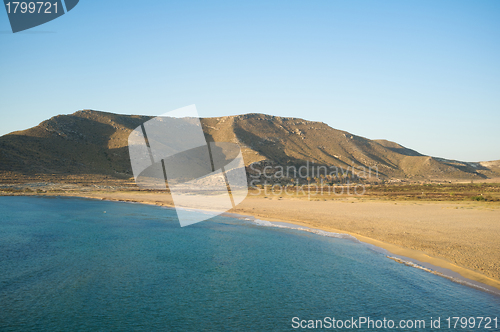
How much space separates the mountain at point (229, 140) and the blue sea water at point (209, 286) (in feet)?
274

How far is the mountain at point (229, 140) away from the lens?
9944 cm

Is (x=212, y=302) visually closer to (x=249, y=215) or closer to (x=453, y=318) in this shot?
(x=453, y=318)

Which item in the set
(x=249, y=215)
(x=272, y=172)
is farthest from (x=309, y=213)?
(x=272, y=172)

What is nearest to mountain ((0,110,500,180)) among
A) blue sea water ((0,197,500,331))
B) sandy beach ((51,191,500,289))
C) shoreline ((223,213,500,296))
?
blue sea water ((0,197,500,331))

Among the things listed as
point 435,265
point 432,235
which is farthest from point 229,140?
point 435,265

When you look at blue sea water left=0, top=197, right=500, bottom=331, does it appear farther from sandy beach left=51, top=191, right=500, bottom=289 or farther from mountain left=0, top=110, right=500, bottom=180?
mountain left=0, top=110, right=500, bottom=180

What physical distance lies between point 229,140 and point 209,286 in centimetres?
13321

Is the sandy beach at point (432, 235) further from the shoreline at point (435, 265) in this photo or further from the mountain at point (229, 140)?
the mountain at point (229, 140)

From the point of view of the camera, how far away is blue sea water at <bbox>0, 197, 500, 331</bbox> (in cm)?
1043

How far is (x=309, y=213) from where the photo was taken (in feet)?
122

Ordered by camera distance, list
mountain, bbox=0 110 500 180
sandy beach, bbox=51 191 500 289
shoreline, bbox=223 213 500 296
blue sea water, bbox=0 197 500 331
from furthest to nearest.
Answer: mountain, bbox=0 110 500 180, sandy beach, bbox=51 191 500 289, shoreline, bbox=223 213 500 296, blue sea water, bbox=0 197 500 331

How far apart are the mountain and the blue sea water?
83511 millimetres

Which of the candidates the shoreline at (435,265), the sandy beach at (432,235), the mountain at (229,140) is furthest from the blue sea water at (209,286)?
the mountain at (229,140)

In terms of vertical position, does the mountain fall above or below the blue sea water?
above
